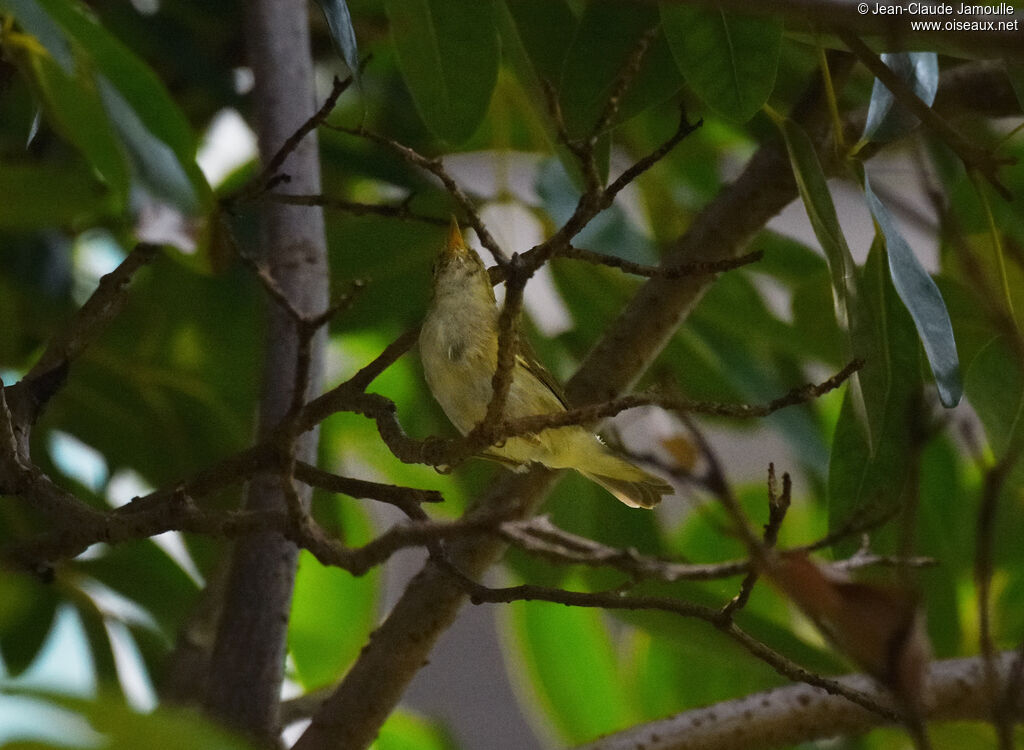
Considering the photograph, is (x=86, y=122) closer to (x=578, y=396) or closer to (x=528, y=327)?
(x=578, y=396)

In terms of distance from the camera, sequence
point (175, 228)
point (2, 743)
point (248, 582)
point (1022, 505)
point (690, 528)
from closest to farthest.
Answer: point (2, 743) → point (175, 228) → point (248, 582) → point (1022, 505) → point (690, 528)

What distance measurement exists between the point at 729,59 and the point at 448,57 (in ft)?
1.18

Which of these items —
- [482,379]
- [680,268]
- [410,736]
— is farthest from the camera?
[410,736]

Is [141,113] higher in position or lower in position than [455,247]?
lower

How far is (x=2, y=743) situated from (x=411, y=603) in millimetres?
981

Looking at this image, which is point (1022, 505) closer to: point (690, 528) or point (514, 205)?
point (690, 528)

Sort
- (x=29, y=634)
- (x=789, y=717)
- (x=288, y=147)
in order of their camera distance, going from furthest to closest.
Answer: (x=29, y=634) → (x=789, y=717) → (x=288, y=147)

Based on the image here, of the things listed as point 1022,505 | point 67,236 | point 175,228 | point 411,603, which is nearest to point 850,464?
point 411,603

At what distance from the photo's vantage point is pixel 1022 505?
2.08 meters

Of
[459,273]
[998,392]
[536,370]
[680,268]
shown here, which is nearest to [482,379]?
[536,370]

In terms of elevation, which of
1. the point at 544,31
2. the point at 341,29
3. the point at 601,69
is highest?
the point at 544,31

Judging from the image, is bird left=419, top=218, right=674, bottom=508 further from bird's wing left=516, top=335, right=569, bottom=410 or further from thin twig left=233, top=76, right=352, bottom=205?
thin twig left=233, top=76, right=352, bottom=205

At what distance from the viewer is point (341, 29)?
118 centimetres

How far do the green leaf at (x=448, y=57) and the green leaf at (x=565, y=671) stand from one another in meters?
1.01
